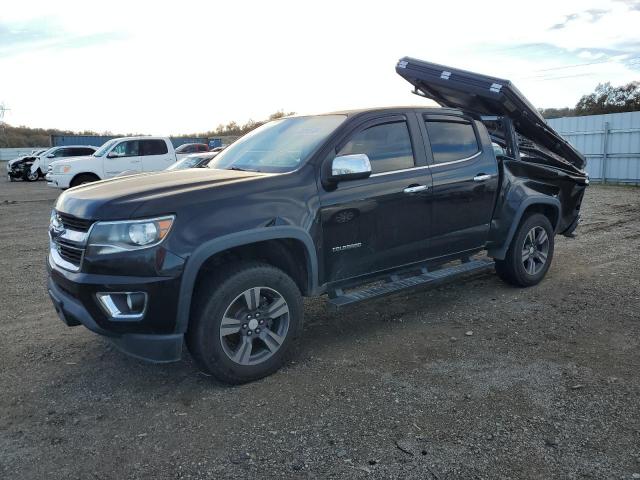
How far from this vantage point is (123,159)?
16.6 metres

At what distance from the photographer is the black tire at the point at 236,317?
139 inches

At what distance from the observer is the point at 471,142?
5336 millimetres

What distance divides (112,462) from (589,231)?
903cm

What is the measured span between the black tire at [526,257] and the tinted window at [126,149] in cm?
1366

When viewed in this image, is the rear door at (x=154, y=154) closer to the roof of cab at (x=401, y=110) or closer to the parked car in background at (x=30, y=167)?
the parked car in background at (x=30, y=167)

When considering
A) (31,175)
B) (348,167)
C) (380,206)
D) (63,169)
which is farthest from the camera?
(31,175)

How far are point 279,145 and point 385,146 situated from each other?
916 millimetres

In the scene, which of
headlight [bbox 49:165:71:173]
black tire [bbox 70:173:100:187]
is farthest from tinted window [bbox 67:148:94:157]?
black tire [bbox 70:173:100:187]

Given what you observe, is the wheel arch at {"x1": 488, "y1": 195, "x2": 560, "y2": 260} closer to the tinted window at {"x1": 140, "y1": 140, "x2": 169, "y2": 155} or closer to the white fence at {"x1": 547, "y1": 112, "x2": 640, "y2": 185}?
the white fence at {"x1": 547, "y1": 112, "x2": 640, "y2": 185}

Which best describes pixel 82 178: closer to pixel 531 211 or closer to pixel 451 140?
pixel 451 140

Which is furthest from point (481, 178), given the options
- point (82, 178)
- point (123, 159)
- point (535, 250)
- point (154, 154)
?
point (82, 178)

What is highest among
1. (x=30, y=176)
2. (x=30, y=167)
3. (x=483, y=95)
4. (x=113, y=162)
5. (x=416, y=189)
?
(x=483, y=95)

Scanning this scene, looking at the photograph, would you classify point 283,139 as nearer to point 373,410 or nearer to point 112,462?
point 373,410

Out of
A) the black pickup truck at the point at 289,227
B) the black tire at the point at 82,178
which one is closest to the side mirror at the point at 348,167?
the black pickup truck at the point at 289,227
